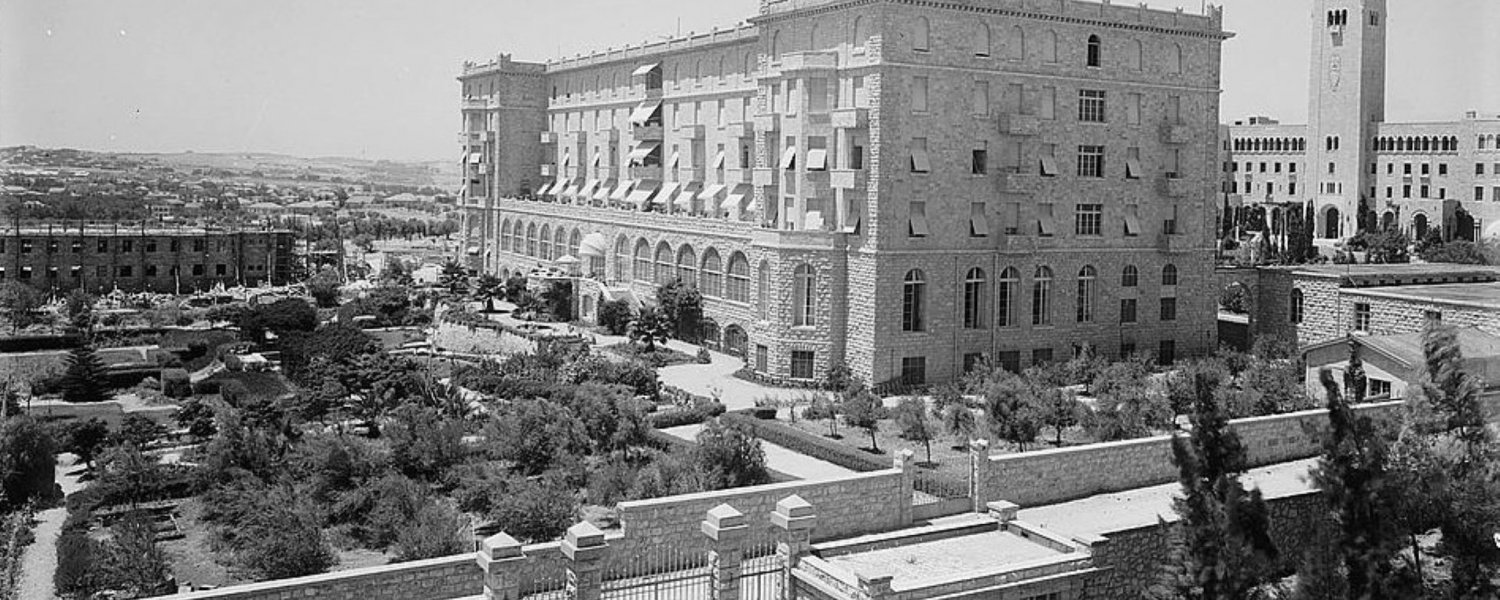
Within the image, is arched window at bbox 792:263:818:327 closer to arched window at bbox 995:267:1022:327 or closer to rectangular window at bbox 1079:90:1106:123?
arched window at bbox 995:267:1022:327

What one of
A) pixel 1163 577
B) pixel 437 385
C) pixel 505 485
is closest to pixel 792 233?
pixel 437 385

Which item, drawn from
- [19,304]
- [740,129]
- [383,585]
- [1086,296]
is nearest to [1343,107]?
[740,129]

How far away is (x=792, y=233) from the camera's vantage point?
4034cm

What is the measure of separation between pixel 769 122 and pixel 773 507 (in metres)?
26.3

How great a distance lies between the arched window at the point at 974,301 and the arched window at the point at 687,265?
13296 millimetres

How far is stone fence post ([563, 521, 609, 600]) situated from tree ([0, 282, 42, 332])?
4933cm

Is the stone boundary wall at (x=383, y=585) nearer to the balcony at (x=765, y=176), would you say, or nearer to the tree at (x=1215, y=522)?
the tree at (x=1215, y=522)

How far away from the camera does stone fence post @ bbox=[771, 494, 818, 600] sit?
50.2 feet

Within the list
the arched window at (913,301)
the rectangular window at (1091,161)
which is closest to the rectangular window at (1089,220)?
the rectangular window at (1091,161)

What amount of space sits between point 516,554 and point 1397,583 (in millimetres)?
9525

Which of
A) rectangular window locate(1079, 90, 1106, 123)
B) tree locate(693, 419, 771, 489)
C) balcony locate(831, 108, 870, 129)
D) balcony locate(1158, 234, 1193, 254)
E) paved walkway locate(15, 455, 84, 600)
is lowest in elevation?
paved walkway locate(15, 455, 84, 600)

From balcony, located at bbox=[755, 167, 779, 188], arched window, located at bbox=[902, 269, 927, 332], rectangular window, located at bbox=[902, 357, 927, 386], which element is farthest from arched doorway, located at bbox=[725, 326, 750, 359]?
arched window, located at bbox=[902, 269, 927, 332]

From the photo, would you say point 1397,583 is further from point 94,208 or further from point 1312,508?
point 94,208

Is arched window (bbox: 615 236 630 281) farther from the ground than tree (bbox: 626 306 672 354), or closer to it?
farther from the ground
